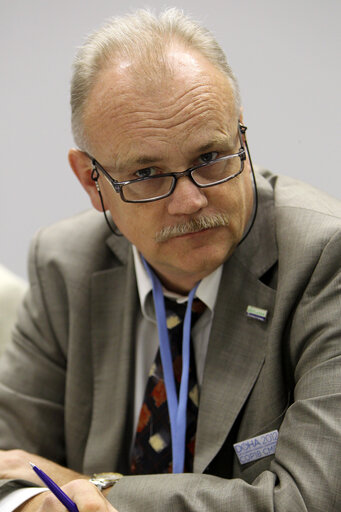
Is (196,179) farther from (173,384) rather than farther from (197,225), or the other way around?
(173,384)

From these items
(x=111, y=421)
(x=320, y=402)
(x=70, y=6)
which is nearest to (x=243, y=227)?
(x=320, y=402)

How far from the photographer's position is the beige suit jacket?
157 cm

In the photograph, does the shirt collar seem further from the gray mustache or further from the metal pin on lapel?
the gray mustache

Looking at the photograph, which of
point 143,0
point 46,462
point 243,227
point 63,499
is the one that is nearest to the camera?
point 63,499

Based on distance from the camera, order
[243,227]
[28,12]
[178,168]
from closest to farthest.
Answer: [178,168] → [243,227] → [28,12]

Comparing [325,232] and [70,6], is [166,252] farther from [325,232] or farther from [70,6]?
[70,6]

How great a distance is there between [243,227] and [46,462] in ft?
2.93

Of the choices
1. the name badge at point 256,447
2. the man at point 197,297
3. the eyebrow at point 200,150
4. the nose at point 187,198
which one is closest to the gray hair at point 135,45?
the man at point 197,297

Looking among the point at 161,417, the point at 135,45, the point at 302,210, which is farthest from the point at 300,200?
the point at 161,417

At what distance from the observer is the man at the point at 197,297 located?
160 centimetres

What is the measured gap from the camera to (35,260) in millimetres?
2350

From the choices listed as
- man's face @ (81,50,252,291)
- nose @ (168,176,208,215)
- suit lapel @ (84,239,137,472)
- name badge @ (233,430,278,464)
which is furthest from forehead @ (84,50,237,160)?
name badge @ (233,430,278,464)

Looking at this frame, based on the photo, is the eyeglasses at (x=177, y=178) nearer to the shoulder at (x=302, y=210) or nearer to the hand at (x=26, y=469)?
the shoulder at (x=302, y=210)

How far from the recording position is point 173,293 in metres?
2.11
